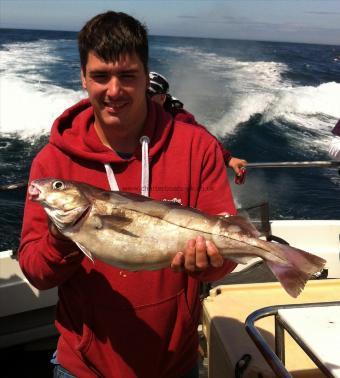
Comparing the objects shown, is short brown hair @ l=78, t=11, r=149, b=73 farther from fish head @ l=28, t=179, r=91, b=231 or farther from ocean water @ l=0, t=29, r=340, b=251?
ocean water @ l=0, t=29, r=340, b=251

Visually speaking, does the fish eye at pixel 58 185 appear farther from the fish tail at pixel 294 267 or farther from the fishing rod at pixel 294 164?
the fishing rod at pixel 294 164

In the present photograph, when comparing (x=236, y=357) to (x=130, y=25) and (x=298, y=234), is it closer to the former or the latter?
(x=130, y=25)

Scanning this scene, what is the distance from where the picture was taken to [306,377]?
8.05 ft

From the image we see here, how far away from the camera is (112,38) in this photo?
1.96 metres

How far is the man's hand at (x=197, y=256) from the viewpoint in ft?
6.26

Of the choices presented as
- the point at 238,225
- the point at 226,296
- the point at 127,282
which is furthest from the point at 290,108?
the point at 127,282

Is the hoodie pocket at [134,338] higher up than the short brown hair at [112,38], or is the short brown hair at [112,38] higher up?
the short brown hair at [112,38]

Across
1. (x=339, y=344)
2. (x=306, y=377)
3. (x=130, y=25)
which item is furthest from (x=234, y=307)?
(x=130, y=25)

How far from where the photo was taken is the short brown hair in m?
1.97

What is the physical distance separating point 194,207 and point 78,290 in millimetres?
657

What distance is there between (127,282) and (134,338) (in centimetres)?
26

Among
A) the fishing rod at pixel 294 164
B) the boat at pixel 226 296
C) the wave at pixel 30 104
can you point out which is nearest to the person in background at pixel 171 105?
the fishing rod at pixel 294 164

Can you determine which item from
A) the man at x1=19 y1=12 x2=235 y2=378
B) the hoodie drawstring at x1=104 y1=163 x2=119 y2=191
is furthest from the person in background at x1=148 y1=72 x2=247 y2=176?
the hoodie drawstring at x1=104 y1=163 x2=119 y2=191

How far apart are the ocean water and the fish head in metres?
6.29
